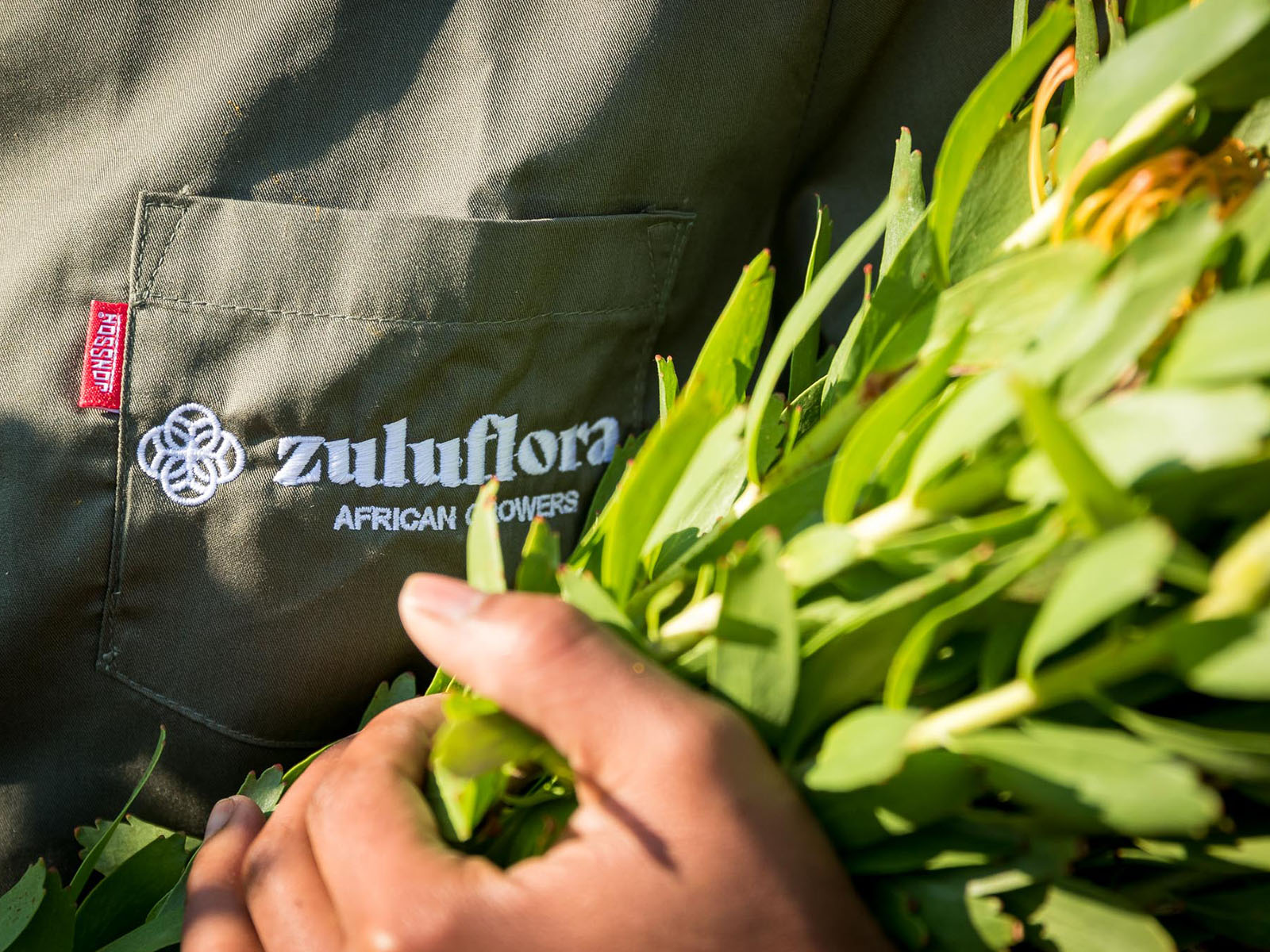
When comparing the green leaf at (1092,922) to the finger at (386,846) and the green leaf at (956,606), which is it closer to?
the green leaf at (956,606)

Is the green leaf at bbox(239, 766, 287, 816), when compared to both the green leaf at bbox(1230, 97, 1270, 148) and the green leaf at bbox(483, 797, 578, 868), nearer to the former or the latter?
the green leaf at bbox(483, 797, 578, 868)

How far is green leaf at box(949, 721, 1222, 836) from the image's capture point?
0.33 metres

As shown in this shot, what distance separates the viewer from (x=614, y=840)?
0.41m

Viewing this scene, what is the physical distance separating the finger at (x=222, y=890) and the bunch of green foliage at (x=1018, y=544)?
95 mm

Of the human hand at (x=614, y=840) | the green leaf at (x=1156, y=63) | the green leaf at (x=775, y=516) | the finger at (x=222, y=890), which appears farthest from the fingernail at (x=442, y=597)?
the green leaf at (x=1156, y=63)

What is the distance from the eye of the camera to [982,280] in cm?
41

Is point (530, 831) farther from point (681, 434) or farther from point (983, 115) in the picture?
point (983, 115)

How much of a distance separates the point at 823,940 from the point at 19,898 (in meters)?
0.45

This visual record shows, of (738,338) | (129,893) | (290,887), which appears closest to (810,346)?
(738,338)

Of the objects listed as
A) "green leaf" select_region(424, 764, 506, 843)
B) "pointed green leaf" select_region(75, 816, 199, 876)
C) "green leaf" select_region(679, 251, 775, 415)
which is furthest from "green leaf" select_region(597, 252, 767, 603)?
"pointed green leaf" select_region(75, 816, 199, 876)

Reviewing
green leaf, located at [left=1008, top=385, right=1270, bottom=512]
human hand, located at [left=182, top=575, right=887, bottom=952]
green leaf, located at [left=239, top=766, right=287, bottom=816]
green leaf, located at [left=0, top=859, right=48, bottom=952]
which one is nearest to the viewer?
green leaf, located at [left=1008, top=385, right=1270, bottom=512]

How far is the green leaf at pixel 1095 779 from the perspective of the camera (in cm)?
33

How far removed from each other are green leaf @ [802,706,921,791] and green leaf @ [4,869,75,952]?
1.42ft

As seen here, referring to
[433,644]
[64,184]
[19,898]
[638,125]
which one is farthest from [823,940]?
[64,184]
